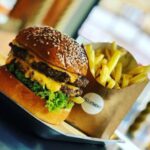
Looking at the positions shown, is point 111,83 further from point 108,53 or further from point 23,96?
point 23,96

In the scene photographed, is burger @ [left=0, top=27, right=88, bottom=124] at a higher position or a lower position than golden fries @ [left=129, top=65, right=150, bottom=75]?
lower

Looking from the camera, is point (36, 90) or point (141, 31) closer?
point (36, 90)

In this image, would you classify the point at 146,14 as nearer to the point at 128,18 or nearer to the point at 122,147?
the point at 128,18

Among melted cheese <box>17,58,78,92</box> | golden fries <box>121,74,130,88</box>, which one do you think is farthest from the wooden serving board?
melted cheese <box>17,58,78,92</box>

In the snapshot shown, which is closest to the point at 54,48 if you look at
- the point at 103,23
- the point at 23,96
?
the point at 23,96

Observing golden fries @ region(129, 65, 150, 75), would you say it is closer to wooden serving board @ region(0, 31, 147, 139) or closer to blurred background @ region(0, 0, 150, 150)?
wooden serving board @ region(0, 31, 147, 139)

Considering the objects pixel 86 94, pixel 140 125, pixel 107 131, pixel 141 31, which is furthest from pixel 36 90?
pixel 141 31

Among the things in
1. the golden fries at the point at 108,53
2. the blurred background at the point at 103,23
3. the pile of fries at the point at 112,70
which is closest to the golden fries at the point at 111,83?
the pile of fries at the point at 112,70
